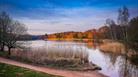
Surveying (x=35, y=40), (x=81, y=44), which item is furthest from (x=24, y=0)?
(x=81, y=44)

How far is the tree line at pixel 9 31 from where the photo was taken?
6.48 m

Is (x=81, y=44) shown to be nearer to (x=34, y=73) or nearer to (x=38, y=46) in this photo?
(x=38, y=46)

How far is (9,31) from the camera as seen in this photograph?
22.7 feet

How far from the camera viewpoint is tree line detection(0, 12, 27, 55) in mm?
6479

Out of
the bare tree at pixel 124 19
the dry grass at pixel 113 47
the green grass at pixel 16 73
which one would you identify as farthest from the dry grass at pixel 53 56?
the bare tree at pixel 124 19

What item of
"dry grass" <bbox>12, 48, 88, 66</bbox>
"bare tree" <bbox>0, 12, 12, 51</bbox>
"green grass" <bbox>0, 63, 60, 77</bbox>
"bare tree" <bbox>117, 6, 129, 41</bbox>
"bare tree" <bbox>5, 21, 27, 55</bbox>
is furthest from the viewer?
"dry grass" <bbox>12, 48, 88, 66</bbox>

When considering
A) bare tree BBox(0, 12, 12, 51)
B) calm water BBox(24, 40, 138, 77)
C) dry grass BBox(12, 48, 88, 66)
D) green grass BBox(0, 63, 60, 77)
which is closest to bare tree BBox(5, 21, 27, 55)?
bare tree BBox(0, 12, 12, 51)

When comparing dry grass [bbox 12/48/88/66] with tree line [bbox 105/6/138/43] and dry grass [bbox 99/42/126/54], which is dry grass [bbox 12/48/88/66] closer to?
dry grass [bbox 99/42/126/54]

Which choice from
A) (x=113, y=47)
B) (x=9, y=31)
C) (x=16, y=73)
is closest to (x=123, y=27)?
(x=113, y=47)

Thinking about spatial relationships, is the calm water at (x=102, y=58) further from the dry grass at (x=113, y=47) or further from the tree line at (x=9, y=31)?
the tree line at (x=9, y=31)

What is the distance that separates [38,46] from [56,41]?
616 mm

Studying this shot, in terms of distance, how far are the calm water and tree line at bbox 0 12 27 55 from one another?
1.85 feet

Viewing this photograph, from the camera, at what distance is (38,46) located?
666 centimetres

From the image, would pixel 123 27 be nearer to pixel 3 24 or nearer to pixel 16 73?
pixel 16 73
